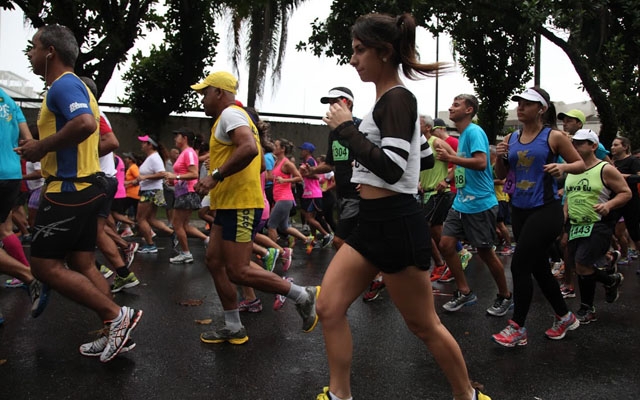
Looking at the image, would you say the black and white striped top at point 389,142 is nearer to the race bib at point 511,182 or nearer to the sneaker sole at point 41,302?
the race bib at point 511,182

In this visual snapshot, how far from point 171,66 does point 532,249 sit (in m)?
14.0

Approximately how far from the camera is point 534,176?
14.9ft

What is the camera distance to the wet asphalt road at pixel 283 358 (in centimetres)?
355

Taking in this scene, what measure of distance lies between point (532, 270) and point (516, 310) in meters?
0.33

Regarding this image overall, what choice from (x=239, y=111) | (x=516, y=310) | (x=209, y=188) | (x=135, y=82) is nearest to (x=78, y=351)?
(x=209, y=188)

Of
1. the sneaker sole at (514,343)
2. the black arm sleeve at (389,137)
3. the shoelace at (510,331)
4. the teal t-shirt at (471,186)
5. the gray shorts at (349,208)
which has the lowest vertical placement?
the sneaker sole at (514,343)

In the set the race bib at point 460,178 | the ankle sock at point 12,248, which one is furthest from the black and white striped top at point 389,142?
the ankle sock at point 12,248

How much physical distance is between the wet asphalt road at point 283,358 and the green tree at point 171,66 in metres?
11.4

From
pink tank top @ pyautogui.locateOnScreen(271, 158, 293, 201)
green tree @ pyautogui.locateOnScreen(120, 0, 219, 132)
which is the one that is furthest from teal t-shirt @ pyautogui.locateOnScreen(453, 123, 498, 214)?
green tree @ pyautogui.locateOnScreen(120, 0, 219, 132)

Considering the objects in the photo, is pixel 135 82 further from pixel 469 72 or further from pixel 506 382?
pixel 506 382

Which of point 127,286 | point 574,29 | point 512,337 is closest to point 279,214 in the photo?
point 127,286

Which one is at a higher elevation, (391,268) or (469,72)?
(469,72)

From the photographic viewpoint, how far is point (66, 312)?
521 centimetres

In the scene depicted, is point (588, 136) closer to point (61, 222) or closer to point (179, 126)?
point (61, 222)
